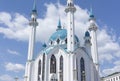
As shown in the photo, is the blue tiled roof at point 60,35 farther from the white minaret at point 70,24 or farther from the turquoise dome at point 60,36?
the white minaret at point 70,24

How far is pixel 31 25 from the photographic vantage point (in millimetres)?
62031

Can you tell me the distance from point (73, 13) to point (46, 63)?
46.5ft

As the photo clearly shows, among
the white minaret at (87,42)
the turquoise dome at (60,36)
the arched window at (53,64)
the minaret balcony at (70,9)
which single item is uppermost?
the minaret balcony at (70,9)

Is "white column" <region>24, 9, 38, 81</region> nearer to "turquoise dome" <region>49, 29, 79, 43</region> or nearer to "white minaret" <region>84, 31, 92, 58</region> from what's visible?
"turquoise dome" <region>49, 29, 79, 43</region>

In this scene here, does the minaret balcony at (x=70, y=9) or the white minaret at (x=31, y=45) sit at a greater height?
the minaret balcony at (x=70, y=9)

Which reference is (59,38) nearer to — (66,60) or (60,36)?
(60,36)

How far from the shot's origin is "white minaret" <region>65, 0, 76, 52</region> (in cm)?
5127

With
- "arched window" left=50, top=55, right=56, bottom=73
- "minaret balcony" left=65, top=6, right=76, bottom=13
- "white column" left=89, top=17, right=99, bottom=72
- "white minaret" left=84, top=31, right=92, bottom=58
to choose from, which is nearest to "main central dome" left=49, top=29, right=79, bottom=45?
"white minaret" left=84, top=31, right=92, bottom=58

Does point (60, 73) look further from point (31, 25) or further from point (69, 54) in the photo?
point (31, 25)

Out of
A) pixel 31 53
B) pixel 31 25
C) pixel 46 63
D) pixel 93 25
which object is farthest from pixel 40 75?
pixel 93 25

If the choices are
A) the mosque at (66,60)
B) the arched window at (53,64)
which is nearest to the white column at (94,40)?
the mosque at (66,60)

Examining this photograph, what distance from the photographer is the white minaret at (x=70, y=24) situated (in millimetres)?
51272

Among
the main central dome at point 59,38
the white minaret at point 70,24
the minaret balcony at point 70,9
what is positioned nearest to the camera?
the white minaret at point 70,24

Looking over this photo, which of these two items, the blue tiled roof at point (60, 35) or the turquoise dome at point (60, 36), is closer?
the turquoise dome at point (60, 36)
